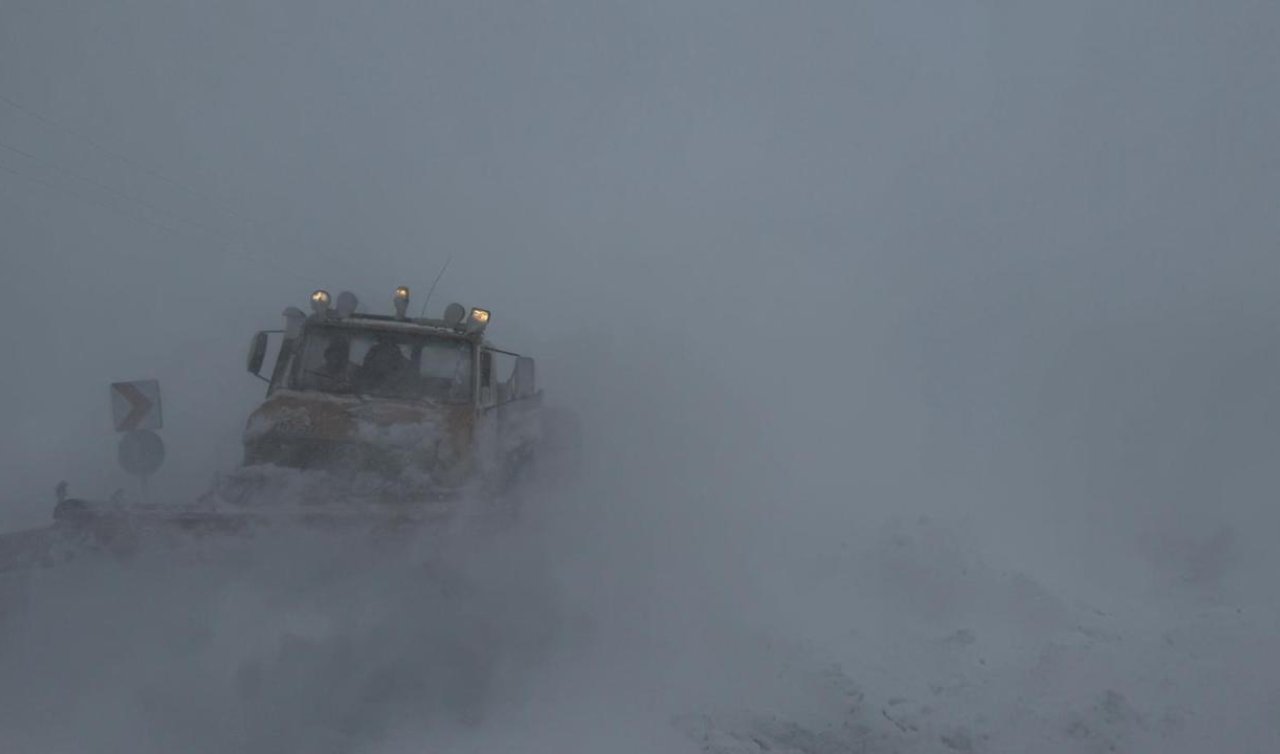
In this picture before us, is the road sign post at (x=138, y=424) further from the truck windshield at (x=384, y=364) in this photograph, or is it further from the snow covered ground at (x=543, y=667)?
the snow covered ground at (x=543, y=667)

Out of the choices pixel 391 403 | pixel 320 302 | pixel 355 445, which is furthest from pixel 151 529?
pixel 320 302

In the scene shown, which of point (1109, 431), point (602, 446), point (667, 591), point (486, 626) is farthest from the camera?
point (1109, 431)

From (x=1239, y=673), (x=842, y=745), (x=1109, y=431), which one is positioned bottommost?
(x=842, y=745)

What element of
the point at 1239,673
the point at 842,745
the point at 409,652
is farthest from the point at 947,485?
the point at 409,652

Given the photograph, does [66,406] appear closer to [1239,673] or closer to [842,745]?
[842,745]

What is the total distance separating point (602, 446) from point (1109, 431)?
6.27 m

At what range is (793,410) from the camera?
16125mm

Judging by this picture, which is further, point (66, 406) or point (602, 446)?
point (66, 406)

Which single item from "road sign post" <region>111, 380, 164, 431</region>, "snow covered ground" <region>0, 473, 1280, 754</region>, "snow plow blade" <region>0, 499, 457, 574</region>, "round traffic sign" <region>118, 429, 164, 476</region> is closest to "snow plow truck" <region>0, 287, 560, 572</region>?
"snow plow blade" <region>0, 499, 457, 574</region>

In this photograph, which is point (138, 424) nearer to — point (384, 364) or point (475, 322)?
point (384, 364)

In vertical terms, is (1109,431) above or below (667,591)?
above

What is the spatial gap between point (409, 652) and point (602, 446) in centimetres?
622

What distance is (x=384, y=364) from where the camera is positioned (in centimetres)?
969

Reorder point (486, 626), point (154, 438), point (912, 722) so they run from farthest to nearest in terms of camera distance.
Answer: point (154, 438) → point (486, 626) → point (912, 722)
